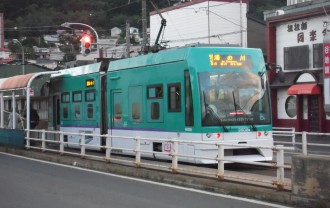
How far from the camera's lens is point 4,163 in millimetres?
18188

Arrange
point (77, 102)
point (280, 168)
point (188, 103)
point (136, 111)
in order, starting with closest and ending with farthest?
1. point (280, 168)
2. point (188, 103)
3. point (136, 111)
4. point (77, 102)

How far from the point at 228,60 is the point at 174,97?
6.03ft

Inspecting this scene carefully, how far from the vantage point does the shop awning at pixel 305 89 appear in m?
32.6

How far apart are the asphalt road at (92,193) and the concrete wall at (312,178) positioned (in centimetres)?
61

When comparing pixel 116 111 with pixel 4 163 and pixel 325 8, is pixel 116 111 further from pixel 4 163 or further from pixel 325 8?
pixel 325 8

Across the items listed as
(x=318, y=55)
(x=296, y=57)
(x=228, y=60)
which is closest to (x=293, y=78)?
(x=296, y=57)

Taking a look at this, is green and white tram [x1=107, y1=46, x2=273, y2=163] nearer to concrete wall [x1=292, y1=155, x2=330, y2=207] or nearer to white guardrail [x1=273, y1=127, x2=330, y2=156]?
white guardrail [x1=273, y1=127, x2=330, y2=156]

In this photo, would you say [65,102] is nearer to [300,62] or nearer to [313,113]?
[313,113]

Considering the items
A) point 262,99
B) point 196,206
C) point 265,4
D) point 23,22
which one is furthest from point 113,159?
point 23,22

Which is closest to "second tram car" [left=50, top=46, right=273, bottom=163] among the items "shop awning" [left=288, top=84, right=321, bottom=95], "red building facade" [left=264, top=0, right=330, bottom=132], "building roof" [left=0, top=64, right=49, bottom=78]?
"red building facade" [left=264, top=0, right=330, bottom=132]

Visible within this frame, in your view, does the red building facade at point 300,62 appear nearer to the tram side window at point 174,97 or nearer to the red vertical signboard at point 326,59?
the red vertical signboard at point 326,59

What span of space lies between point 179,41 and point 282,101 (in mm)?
14894

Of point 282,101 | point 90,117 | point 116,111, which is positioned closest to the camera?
point 116,111

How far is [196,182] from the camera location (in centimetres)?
1178
